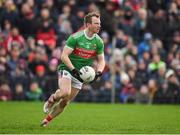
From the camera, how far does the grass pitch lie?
1438 cm

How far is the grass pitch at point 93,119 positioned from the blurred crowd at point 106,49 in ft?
4.02

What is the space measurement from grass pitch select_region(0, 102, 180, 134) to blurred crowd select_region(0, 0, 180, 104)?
1227 mm

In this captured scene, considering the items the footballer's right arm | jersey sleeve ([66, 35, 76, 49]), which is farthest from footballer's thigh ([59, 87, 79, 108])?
jersey sleeve ([66, 35, 76, 49])

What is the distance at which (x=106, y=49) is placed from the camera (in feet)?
86.8

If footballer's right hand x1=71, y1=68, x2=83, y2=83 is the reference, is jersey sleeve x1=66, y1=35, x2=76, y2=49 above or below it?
above

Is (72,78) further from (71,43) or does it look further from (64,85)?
(71,43)

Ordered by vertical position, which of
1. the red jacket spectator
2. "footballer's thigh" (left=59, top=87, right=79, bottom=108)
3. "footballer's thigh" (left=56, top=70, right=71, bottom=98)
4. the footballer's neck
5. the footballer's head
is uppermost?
the footballer's head

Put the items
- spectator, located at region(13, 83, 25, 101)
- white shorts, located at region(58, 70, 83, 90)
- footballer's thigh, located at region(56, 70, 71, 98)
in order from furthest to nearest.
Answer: spectator, located at region(13, 83, 25, 101) → white shorts, located at region(58, 70, 83, 90) → footballer's thigh, located at region(56, 70, 71, 98)

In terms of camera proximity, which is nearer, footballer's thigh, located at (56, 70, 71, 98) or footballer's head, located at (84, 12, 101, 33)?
footballer's thigh, located at (56, 70, 71, 98)

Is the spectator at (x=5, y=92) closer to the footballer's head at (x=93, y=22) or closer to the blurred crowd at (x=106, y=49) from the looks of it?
the blurred crowd at (x=106, y=49)

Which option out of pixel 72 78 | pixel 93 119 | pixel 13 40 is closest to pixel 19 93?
pixel 13 40

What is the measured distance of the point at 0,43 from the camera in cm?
2553

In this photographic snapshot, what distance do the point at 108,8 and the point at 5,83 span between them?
5063mm

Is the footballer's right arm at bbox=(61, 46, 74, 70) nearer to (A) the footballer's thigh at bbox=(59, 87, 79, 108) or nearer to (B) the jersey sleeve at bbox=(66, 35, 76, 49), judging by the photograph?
(B) the jersey sleeve at bbox=(66, 35, 76, 49)
